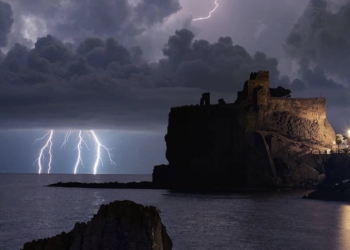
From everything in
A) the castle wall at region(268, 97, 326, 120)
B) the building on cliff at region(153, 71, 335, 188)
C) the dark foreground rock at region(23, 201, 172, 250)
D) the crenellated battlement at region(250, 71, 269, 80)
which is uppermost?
the crenellated battlement at region(250, 71, 269, 80)

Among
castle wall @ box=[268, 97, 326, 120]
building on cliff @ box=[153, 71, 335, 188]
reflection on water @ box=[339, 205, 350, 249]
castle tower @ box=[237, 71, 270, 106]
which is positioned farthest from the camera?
castle wall @ box=[268, 97, 326, 120]

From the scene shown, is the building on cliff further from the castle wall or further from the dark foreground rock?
the dark foreground rock

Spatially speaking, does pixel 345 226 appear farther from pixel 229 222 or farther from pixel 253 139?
pixel 253 139

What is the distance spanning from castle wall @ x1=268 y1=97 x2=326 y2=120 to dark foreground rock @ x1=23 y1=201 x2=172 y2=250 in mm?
93944

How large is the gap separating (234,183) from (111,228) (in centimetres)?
9271

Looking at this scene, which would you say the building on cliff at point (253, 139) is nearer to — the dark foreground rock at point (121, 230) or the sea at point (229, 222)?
the sea at point (229, 222)

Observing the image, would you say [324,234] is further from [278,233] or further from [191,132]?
[191,132]

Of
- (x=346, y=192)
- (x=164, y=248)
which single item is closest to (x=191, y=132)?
(x=346, y=192)

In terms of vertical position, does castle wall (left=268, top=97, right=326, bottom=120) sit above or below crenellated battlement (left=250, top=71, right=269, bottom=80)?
below

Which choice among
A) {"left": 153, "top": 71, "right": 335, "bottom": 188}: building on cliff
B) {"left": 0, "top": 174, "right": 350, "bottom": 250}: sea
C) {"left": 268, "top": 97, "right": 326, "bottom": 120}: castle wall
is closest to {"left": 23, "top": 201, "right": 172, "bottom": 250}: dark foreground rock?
{"left": 0, "top": 174, "right": 350, "bottom": 250}: sea

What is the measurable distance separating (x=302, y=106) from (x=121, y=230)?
98403 millimetres

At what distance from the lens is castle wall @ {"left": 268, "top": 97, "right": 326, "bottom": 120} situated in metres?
118

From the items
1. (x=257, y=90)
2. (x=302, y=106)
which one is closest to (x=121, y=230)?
(x=257, y=90)

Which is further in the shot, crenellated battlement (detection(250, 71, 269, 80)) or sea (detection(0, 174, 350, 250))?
crenellated battlement (detection(250, 71, 269, 80))
